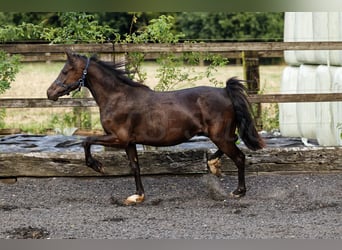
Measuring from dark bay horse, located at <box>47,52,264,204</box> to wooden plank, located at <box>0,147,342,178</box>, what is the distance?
873 mm

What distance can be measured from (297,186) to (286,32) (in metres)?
3.80

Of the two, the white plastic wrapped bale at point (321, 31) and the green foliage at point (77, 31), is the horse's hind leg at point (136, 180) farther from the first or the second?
the white plastic wrapped bale at point (321, 31)

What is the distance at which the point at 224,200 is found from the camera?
5.36 m

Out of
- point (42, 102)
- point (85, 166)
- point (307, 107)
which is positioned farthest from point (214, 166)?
point (307, 107)

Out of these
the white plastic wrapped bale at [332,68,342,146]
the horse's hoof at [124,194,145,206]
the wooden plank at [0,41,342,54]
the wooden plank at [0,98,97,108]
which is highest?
the wooden plank at [0,41,342,54]

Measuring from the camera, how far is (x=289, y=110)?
8.70 m

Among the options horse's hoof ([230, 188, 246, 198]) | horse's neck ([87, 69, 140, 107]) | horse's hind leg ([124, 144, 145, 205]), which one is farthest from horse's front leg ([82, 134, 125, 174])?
horse's hoof ([230, 188, 246, 198])

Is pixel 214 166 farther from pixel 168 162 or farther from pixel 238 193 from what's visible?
pixel 168 162

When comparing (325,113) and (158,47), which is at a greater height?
(158,47)

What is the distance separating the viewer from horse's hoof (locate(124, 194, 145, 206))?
17.1ft

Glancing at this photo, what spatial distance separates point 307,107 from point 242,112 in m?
3.28

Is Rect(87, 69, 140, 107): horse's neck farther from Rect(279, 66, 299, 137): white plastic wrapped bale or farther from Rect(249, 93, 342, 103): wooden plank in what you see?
Rect(279, 66, 299, 137): white plastic wrapped bale

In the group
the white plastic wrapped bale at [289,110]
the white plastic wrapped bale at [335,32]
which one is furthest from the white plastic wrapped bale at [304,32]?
the white plastic wrapped bale at [335,32]

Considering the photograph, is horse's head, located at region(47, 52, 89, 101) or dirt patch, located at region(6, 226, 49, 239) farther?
horse's head, located at region(47, 52, 89, 101)
